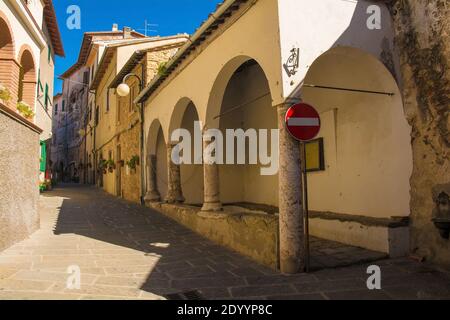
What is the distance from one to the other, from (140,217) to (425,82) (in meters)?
7.62

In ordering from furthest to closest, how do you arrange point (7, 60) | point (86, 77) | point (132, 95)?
point (86, 77) → point (132, 95) → point (7, 60)

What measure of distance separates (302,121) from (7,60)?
25.0 ft

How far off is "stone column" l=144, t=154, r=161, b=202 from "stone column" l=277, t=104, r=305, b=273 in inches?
317

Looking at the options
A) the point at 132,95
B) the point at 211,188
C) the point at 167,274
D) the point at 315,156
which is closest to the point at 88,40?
the point at 132,95

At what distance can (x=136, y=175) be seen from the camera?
1439 centimetres

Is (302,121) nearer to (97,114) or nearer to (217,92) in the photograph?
(217,92)

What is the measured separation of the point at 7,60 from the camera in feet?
29.2

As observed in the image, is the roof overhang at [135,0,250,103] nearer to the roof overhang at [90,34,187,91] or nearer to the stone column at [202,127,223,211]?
the stone column at [202,127,223,211]

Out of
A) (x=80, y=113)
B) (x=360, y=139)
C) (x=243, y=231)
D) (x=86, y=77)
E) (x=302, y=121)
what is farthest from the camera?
(x=80, y=113)

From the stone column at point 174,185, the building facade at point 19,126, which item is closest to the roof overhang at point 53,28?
the building facade at point 19,126

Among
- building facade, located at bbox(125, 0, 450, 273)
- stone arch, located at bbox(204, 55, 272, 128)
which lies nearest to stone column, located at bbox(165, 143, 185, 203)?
building facade, located at bbox(125, 0, 450, 273)

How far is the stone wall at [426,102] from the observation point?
489 cm
